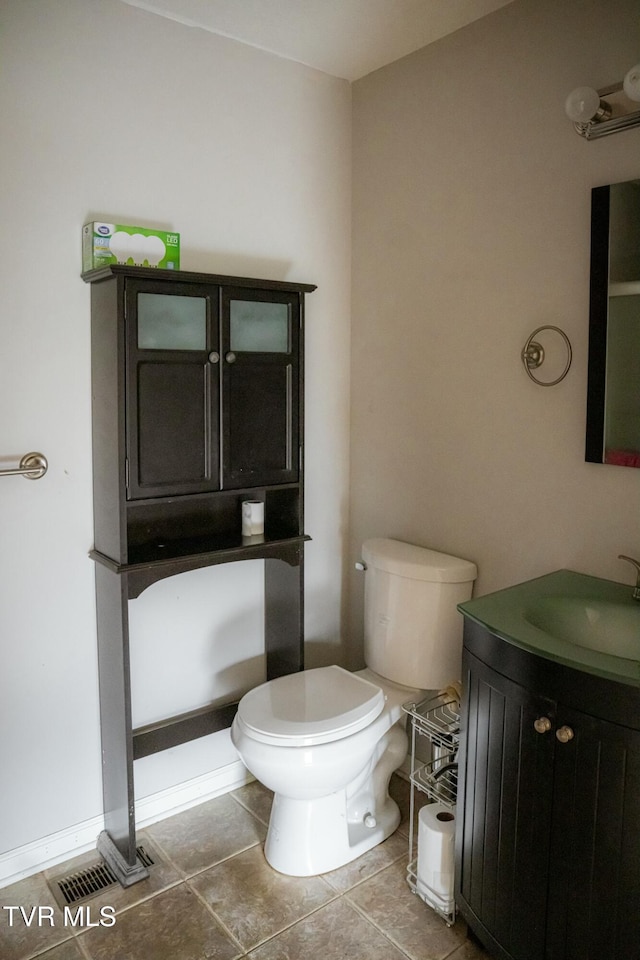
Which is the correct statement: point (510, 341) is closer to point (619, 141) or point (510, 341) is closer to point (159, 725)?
point (619, 141)

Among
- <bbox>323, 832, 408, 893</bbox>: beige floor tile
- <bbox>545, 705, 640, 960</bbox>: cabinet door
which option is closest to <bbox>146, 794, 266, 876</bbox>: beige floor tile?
<bbox>323, 832, 408, 893</bbox>: beige floor tile

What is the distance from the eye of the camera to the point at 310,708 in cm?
211

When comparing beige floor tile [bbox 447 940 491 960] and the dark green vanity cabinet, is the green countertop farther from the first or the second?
beige floor tile [bbox 447 940 491 960]

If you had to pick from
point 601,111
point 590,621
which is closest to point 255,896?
point 590,621

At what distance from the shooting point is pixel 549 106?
2.00 metres

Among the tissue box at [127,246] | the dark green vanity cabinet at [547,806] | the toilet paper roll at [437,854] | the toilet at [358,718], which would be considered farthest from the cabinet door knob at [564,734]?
the tissue box at [127,246]

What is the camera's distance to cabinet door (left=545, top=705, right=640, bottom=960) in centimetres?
140

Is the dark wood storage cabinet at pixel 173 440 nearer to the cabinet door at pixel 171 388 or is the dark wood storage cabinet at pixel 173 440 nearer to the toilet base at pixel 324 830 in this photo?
the cabinet door at pixel 171 388

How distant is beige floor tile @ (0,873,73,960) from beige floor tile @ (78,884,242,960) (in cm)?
9

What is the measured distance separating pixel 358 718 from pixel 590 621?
686mm

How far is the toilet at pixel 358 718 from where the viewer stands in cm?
200

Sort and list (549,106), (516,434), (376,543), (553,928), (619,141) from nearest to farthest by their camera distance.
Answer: (553,928), (619,141), (549,106), (516,434), (376,543)

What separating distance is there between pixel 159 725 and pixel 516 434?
1.44 meters

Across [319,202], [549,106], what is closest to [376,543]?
[319,202]
